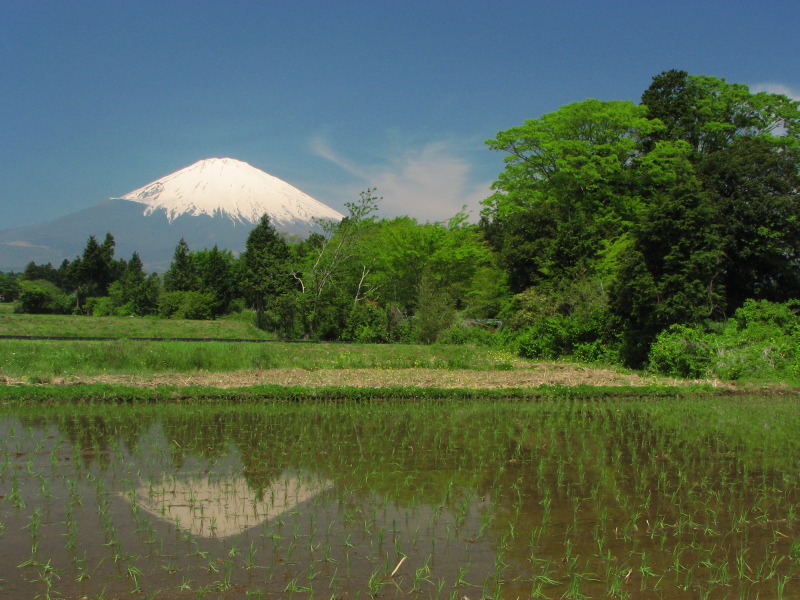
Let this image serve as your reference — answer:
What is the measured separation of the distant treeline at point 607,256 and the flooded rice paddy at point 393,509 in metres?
8.66

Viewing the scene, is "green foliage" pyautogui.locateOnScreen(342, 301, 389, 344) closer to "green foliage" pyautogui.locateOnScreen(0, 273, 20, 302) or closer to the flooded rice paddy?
the flooded rice paddy

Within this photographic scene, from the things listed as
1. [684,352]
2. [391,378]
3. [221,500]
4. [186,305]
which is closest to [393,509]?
[221,500]

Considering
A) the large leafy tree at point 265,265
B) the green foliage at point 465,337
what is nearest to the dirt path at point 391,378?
the green foliage at point 465,337

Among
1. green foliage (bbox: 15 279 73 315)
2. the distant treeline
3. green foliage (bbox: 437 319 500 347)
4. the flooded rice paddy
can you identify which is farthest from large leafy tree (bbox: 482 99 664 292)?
green foliage (bbox: 15 279 73 315)

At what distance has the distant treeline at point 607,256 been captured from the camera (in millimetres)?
19281

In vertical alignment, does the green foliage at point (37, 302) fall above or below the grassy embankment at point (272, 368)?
above

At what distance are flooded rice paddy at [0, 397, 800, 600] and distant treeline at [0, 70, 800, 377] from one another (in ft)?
28.4

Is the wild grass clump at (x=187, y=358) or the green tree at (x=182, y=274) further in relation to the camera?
the green tree at (x=182, y=274)

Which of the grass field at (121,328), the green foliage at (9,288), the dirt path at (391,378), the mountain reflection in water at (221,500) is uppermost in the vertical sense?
the green foliage at (9,288)

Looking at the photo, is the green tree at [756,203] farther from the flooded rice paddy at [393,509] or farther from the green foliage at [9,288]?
the green foliage at [9,288]

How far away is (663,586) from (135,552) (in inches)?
178

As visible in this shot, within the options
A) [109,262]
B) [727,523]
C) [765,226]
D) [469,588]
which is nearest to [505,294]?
[765,226]

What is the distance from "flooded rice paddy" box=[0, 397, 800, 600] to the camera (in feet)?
16.1

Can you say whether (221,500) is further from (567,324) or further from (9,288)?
(9,288)
